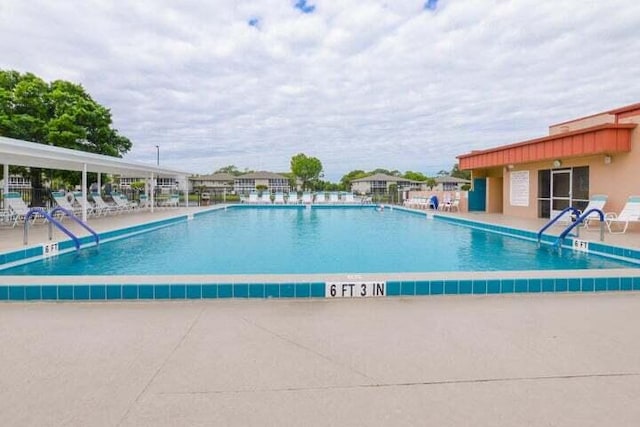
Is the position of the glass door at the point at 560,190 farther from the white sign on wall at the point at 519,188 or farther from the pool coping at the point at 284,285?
the pool coping at the point at 284,285

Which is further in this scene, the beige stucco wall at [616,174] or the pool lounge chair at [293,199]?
the pool lounge chair at [293,199]

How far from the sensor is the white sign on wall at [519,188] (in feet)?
42.0

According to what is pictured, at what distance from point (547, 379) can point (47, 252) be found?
710 centimetres

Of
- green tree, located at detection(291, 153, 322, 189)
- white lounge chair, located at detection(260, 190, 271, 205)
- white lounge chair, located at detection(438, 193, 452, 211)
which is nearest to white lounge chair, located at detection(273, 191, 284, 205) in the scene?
white lounge chair, located at detection(260, 190, 271, 205)

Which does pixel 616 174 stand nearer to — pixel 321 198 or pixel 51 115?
pixel 321 198

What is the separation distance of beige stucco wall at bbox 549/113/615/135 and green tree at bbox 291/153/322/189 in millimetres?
41652

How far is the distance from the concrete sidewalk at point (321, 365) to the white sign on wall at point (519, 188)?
1033cm

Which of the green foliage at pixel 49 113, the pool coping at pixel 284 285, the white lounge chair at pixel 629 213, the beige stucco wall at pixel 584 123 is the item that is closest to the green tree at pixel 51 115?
the green foliage at pixel 49 113

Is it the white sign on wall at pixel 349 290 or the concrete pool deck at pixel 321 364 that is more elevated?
the white sign on wall at pixel 349 290

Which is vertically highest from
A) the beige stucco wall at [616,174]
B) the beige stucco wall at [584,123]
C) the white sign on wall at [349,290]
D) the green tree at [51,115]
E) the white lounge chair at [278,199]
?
the green tree at [51,115]

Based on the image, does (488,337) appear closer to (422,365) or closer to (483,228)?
(422,365)

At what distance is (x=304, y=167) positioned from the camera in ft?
179

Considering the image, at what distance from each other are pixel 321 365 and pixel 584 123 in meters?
13.4

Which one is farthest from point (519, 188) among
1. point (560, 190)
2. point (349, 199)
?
point (349, 199)
